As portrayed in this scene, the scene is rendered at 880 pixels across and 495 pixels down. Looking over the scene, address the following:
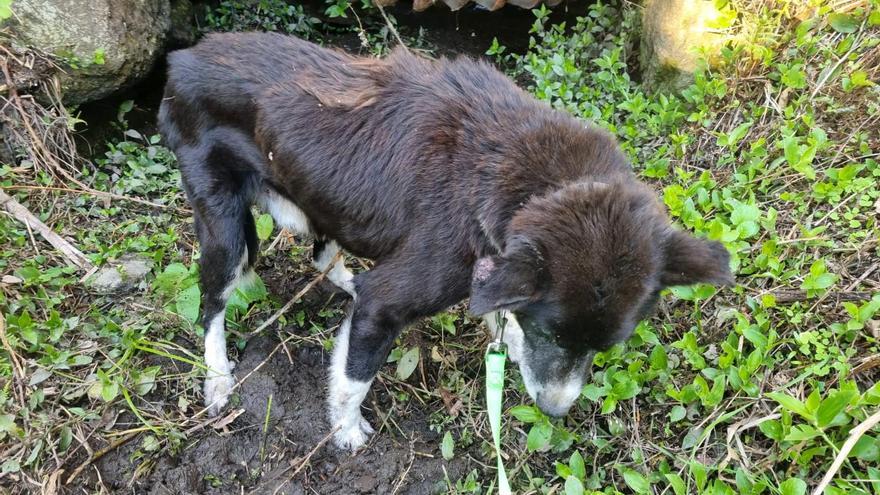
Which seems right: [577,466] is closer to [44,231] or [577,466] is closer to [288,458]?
[288,458]

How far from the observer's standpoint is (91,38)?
456cm

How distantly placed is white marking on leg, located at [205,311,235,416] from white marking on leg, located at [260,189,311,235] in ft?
2.13

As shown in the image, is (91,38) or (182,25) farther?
(182,25)

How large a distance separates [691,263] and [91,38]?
4.33 meters

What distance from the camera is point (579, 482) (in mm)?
2898

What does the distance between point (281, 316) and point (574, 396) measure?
2041 millimetres

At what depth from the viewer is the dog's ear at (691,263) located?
2656 mm

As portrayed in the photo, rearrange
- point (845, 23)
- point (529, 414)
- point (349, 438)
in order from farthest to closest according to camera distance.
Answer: point (845, 23)
point (349, 438)
point (529, 414)

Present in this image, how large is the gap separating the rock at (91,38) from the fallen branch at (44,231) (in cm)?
88

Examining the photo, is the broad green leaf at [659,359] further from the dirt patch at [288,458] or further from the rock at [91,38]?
the rock at [91,38]

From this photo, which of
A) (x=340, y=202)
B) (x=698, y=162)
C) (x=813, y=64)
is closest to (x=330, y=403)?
(x=340, y=202)

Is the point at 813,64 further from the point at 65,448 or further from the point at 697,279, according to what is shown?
the point at 65,448

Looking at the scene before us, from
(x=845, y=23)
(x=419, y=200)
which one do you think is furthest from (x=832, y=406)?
(x=845, y=23)

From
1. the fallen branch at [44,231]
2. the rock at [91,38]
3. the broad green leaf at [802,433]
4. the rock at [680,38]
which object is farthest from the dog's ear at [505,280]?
the rock at [91,38]
